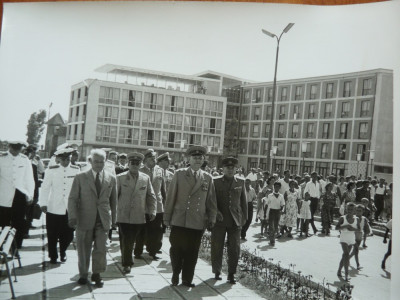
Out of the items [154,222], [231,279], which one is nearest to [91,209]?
[231,279]

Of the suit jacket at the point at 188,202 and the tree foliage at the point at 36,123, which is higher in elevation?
the tree foliage at the point at 36,123

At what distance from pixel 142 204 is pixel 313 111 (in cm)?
191

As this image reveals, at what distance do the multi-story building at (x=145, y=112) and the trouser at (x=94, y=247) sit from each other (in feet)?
2.23

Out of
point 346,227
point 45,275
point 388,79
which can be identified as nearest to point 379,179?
point 388,79

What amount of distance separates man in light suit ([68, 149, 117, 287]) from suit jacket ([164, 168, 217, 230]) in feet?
1.77

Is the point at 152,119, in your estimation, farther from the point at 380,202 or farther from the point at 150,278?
the point at 380,202

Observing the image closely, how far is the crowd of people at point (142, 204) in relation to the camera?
3.42 m

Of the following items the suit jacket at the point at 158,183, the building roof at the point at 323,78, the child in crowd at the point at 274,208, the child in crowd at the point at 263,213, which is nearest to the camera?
the building roof at the point at 323,78

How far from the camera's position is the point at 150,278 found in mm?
3646

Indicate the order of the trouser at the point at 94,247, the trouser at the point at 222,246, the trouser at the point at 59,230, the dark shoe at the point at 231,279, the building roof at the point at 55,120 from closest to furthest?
the building roof at the point at 55,120 < the trouser at the point at 94,247 < the dark shoe at the point at 231,279 < the trouser at the point at 222,246 < the trouser at the point at 59,230

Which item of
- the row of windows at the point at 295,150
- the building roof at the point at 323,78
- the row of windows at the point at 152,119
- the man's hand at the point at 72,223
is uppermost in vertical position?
the building roof at the point at 323,78

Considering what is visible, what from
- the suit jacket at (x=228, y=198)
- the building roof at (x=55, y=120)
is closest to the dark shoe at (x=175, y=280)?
the suit jacket at (x=228, y=198)

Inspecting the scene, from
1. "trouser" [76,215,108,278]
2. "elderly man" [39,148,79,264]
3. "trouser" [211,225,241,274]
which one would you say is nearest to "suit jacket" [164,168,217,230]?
"trouser" [211,225,241,274]

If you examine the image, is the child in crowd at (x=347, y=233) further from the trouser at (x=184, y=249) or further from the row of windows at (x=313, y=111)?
the trouser at (x=184, y=249)
